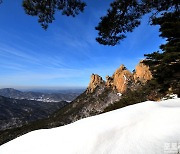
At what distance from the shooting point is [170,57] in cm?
1370

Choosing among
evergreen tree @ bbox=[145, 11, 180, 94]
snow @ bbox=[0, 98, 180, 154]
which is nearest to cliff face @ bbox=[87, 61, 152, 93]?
evergreen tree @ bbox=[145, 11, 180, 94]

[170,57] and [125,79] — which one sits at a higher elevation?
[125,79]

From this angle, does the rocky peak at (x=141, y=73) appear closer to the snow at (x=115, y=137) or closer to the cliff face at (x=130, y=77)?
the cliff face at (x=130, y=77)

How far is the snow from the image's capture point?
383 cm

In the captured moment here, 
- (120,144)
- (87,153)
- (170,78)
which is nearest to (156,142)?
(120,144)

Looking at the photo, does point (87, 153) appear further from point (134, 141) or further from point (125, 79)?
point (125, 79)

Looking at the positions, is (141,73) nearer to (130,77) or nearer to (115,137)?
(130,77)

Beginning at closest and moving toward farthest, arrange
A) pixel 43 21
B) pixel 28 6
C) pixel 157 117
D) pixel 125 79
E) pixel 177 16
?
pixel 157 117, pixel 28 6, pixel 43 21, pixel 177 16, pixel 125 79

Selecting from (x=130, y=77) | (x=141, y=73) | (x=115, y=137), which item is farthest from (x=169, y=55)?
(x=130, y=77)

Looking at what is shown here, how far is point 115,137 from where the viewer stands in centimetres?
417

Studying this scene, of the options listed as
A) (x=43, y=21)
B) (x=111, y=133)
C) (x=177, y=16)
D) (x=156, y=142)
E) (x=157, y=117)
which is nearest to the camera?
(x=156, y=142)

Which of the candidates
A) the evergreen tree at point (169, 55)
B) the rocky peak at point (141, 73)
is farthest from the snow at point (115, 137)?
the rocky peak at point (141, 73)

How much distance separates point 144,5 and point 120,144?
36.5ft

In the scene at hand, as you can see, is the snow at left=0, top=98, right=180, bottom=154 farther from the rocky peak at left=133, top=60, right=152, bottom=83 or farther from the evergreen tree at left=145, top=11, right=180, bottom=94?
the rocky peak at left=133, top=60, right=152, bottom=83
